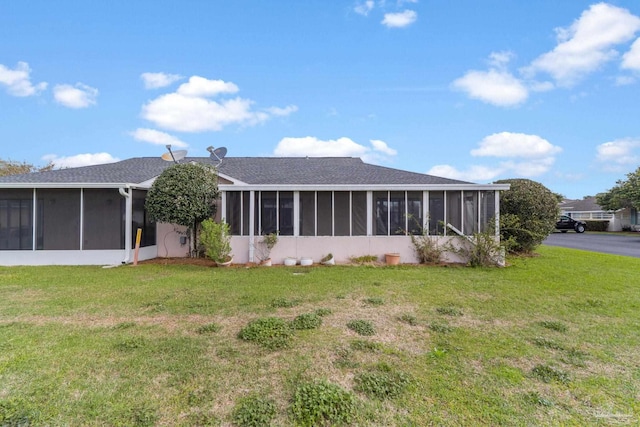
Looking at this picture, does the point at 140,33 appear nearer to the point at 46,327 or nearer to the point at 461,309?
Answer: the point at 46,327

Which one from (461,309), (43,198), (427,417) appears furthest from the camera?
(43,198)

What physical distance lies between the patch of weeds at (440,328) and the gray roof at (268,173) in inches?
257

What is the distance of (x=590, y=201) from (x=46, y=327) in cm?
5238

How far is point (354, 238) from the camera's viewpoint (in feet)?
33.2

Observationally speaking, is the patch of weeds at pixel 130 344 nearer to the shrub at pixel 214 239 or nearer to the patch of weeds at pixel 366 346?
the patch of weeds at pixel 366 346

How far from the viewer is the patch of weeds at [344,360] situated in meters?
3.31

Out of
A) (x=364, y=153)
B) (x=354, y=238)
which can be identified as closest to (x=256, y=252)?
(x=354, y=238)

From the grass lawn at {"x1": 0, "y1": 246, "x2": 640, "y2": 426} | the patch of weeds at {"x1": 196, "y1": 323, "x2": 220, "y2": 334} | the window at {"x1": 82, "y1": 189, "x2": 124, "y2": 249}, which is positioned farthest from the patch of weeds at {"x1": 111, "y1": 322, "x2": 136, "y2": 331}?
the window at {"x1": 82, "y1": 189, "x2": 124, "y2": 249}

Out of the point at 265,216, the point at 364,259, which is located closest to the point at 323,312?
the point at 364,259

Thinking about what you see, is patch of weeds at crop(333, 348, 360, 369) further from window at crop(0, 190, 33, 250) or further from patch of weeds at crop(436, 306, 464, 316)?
window at crop(0, 190, 33, 250)

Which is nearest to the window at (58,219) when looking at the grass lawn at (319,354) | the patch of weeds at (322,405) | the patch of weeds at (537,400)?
the grass lawn at (319,354)

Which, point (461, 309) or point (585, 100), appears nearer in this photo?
point (461, 309)

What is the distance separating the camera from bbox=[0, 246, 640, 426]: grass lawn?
8.30 ft

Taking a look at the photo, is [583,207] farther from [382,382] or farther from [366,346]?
[382,382]
